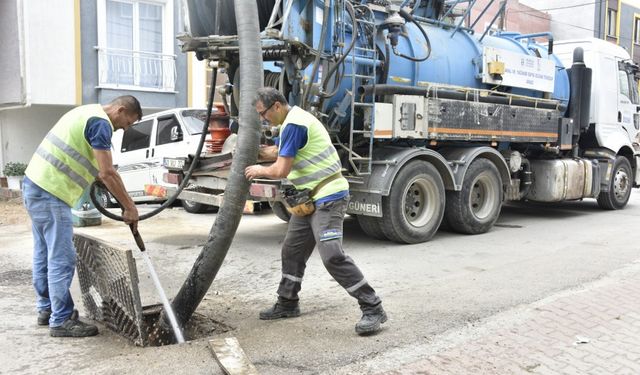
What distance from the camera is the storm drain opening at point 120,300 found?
4.00m

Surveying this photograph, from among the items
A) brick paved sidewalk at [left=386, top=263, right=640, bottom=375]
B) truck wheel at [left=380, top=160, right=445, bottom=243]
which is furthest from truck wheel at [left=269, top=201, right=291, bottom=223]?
brick paved sidewalk at [left=386, top=263, right=640, bottom=375]

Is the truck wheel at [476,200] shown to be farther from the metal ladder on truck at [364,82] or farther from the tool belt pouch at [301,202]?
the tool belt pouch at [301,202]

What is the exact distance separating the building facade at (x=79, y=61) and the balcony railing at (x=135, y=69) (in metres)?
0.02

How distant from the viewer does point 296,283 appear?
4.69 m

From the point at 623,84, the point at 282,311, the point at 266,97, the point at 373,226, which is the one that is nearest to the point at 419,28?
the point at 373,226

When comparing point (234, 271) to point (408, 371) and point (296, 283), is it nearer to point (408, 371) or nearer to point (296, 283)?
point (296, 283)

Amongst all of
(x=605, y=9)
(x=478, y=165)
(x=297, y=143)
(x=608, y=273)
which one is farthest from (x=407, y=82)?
(x=605, y=9)

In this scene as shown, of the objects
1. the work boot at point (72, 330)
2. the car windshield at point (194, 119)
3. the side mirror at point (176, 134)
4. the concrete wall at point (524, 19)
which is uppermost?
the concrete wall at point (524, 19)

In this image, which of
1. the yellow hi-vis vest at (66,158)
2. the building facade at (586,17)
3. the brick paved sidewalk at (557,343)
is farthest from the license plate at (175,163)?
the building facade at (586,17)

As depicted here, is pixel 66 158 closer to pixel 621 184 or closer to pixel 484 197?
pixel 484 197

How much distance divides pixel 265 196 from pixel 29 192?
284 centimetres

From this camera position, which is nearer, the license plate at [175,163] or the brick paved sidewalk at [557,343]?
the brick paved sidewalk at [557,343]

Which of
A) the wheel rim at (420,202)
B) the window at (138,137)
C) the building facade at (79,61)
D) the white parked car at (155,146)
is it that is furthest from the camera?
the building facade at (79,61)

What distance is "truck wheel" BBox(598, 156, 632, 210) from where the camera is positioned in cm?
1178
